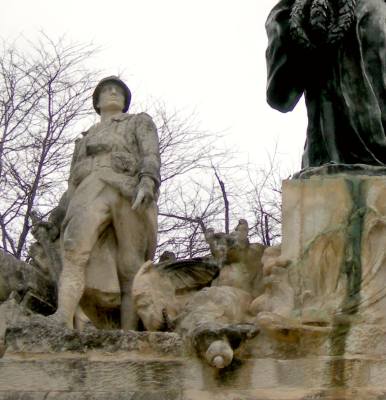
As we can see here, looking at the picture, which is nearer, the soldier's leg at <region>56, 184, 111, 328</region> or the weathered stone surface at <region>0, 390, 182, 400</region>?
the weathered stone surface at <region>0, 390, 182, 400</region>

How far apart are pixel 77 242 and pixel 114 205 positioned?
1.41 ft

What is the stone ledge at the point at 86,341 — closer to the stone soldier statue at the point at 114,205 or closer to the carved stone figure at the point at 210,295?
the carved stone figure at the point at 210,295

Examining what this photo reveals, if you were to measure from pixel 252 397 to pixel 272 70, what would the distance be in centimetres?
275

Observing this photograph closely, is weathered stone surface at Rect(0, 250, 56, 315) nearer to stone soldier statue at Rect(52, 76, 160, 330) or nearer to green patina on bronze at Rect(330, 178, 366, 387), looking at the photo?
stone soldier statue at Rect(52, 76, 160, 330)

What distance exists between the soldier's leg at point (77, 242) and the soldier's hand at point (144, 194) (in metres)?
0.27

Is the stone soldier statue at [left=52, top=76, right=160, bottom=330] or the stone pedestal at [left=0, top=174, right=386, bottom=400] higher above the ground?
the stone soldier statue at [left=52, top=76, right=160, bottom=330]

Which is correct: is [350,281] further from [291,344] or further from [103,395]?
[103,395]

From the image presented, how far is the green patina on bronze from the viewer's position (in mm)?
6617

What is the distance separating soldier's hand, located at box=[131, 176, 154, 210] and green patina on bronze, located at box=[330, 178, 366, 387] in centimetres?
142

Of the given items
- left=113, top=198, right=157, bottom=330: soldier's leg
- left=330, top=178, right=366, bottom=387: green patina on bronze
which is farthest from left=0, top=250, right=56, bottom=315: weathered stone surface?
left=330, top=178, right=366, bottom=387: green patina on bronze

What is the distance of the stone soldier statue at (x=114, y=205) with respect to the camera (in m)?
7.64

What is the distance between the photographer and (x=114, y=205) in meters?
7.92

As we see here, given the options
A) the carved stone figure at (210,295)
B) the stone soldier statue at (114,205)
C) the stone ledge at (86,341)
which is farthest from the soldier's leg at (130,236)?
the stone ledge at (86,341)

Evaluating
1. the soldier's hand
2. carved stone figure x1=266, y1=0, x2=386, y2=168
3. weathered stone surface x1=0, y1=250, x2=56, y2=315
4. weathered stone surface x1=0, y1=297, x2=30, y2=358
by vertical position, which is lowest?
weathered stone surface x1=0, y1=297, x2=30, y2=358
